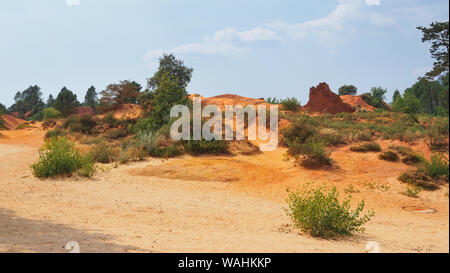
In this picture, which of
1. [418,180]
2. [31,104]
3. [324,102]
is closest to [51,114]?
[31,104]

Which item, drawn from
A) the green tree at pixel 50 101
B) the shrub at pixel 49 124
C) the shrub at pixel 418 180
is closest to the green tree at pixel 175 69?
the shrub at pixel 49 124

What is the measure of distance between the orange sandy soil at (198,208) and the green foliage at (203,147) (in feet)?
2.35

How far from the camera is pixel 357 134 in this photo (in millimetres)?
15039

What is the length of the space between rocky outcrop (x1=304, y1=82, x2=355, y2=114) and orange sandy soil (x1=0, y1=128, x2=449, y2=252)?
2282 centimetres

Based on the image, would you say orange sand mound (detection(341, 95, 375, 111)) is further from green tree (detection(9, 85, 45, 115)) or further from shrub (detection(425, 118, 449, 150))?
green tree (detection(9, 85, 45, 115))

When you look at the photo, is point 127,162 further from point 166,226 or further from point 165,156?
point 166,226

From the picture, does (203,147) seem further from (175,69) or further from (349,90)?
(349,90)

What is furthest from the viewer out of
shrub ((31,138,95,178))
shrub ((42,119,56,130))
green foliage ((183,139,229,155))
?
shrub ((42,119,56,130))

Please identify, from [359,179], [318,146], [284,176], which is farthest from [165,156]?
[359,179]

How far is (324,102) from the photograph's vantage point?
119 feet

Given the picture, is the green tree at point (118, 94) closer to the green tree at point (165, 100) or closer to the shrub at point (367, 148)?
the green tree at point (165, 100)

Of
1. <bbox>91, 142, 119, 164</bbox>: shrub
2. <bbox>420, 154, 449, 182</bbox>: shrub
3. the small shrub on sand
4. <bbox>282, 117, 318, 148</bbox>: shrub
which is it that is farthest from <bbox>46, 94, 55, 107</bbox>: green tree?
<bbox>420, 154, 449, 182</bbox>: shrub

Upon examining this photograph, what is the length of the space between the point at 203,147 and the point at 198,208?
23.4 feet

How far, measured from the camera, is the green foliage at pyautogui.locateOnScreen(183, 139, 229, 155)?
1456 cm
